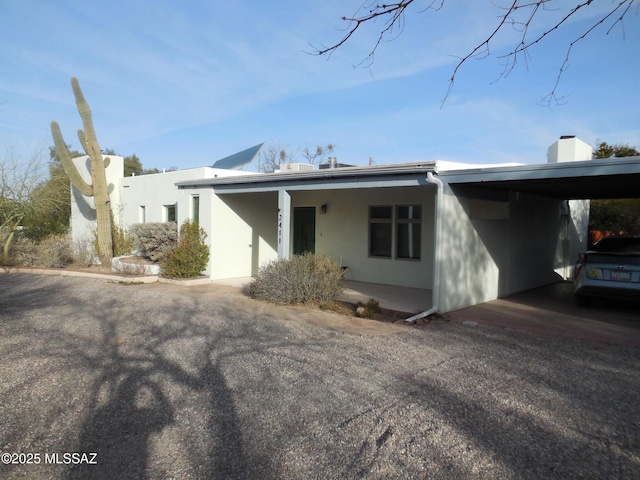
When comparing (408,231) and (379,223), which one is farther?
(379,223)

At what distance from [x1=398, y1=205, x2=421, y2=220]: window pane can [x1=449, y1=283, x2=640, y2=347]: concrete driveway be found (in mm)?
2951

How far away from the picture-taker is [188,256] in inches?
517

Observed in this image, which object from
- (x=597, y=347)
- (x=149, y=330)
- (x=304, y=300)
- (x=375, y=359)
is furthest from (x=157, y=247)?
(x=597, y=347)

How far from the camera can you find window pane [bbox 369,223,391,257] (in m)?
13.0

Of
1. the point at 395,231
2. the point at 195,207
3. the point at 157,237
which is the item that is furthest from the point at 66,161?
the point at 395,231

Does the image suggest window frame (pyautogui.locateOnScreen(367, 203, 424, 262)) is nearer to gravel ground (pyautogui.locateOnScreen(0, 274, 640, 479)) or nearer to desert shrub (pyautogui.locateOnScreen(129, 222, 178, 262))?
gravel ground (pyautogui.locateOnScreen(0, 274, 640, 479))

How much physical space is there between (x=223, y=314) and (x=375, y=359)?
3.63 m

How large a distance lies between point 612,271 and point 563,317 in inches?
52.1

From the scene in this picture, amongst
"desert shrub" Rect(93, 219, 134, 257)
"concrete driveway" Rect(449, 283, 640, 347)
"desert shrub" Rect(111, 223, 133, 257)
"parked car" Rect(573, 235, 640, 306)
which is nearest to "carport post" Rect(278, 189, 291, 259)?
"concrete driveway" Rect(449, 283, 640, 347)

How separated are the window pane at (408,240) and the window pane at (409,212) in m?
0.21

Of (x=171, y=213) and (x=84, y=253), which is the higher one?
(x=171, y=213)

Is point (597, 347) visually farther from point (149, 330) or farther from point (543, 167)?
point (149, 330)

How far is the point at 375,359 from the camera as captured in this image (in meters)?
5.98

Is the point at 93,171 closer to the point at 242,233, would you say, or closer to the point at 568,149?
the point at 242,233
